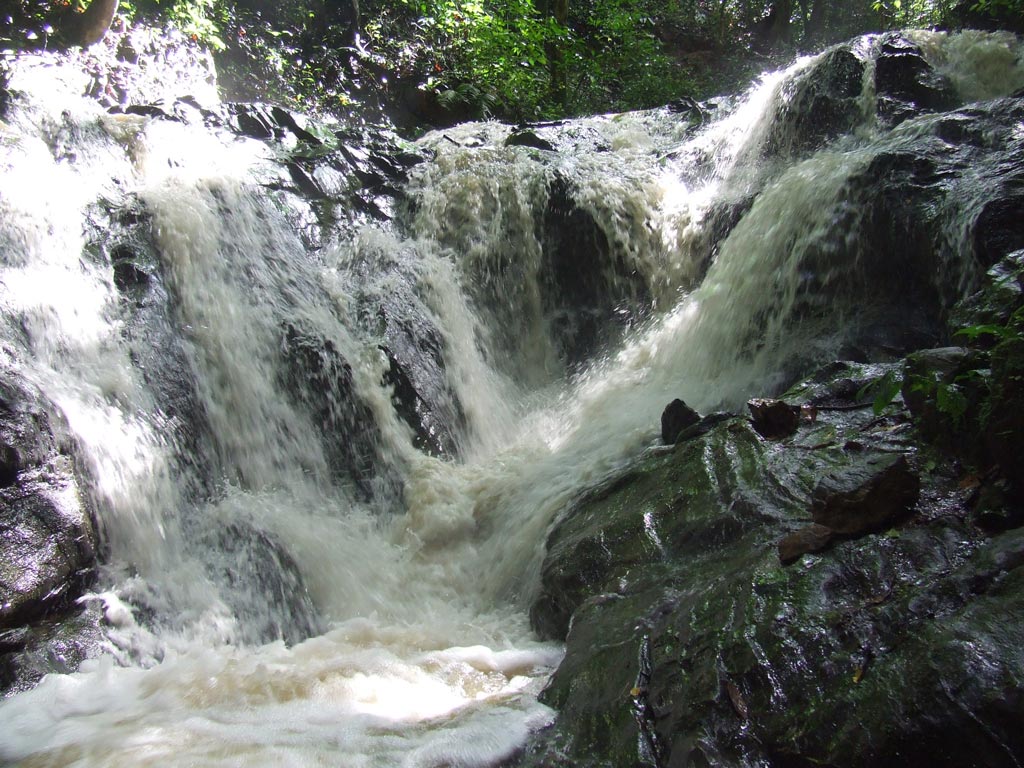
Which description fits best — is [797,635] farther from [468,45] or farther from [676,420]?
[468,45]

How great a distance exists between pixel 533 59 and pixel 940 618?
12.6 m

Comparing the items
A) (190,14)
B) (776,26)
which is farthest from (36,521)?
(776,26)

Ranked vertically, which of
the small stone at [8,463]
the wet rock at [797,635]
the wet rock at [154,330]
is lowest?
the wet rock at [797,635]

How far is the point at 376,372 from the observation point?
271 inches

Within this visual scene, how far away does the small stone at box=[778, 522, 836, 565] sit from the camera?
9.56 ft

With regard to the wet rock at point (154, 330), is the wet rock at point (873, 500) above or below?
below

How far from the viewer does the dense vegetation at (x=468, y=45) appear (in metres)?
10.4

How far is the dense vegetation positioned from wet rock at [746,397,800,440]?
8581mm

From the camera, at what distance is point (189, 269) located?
6.73m

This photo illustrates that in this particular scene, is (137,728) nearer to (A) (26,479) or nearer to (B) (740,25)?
(A) (26,479)

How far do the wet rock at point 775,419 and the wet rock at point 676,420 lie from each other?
765 millimetres

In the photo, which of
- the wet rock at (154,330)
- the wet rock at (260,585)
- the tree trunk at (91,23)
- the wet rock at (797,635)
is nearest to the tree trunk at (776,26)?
the tree trunk at (91,23)

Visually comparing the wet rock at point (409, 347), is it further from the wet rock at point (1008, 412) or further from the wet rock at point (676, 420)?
the wet rock at point (1008, 412)

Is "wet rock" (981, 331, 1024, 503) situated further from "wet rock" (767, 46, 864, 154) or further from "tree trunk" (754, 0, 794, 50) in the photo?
"tree trunk" (754, 0, 794, 50)
